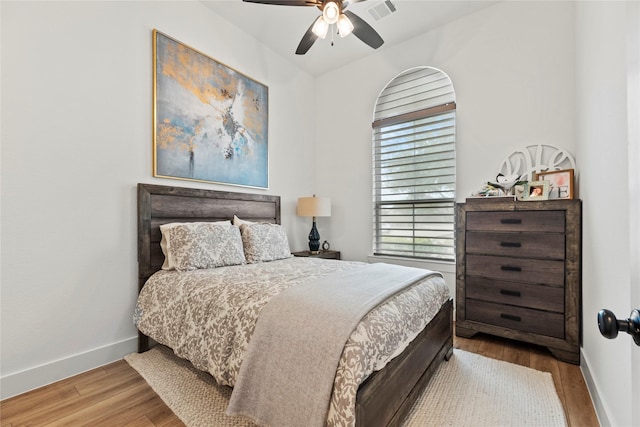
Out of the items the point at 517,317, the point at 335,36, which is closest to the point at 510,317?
the point at 517,317

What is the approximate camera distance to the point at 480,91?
2922 millimetres

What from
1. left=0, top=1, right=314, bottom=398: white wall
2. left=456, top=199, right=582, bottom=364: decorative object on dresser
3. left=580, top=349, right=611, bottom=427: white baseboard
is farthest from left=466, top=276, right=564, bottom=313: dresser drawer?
left=0, top=1, right=314, bottom=398: white wall

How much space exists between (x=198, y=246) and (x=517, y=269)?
8.51ft

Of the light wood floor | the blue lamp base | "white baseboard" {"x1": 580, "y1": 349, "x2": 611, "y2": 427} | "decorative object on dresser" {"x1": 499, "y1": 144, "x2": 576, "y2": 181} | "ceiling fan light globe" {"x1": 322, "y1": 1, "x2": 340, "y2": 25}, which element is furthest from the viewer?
the blue lamp base

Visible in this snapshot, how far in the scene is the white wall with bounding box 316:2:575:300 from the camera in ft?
8.36

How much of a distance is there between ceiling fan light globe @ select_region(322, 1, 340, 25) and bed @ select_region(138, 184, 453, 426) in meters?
1.81

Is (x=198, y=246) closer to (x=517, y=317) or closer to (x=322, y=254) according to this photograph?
(x=322, y=254)

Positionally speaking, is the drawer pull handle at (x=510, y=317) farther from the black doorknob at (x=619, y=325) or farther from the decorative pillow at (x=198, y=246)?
the decorative pillow at (x=198, y=246)

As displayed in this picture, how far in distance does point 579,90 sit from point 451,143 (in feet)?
3.48

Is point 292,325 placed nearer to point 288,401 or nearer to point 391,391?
point 288,401

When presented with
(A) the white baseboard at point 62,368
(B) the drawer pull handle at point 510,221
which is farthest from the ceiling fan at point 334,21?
(A) the white baseboard at point 62,368

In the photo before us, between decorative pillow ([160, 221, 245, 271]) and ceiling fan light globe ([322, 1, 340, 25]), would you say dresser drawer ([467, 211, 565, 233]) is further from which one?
decorative pillow ([160, 221, 245, 271])

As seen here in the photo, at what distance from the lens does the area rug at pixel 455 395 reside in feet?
4.91

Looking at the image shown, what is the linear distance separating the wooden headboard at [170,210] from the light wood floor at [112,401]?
0.69 meters
